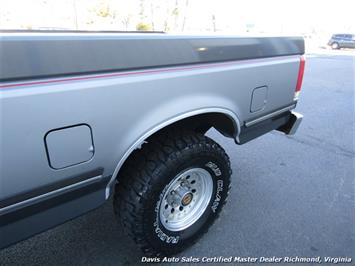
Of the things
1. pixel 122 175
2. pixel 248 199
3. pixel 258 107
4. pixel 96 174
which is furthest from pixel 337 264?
pixel 96 174

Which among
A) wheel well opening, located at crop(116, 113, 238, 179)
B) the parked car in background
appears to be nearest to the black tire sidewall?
wheel well opening, located at crop(116, 113, 238, 179)

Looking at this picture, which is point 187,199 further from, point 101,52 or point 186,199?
point 101,52

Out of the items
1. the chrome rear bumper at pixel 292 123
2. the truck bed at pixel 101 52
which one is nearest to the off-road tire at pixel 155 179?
the truck bed at pixel 101 52

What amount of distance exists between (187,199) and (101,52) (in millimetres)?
1308

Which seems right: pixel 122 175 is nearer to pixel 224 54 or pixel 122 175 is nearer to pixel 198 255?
pixel 198 255

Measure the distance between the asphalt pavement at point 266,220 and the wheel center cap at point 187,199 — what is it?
14.2 inches

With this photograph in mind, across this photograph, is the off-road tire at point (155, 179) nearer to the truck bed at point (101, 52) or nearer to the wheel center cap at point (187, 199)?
the wheel center cap at point (187, 199)

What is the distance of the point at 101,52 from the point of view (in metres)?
1.30

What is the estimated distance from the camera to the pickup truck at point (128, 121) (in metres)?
1.15

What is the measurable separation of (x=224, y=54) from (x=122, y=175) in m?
1.06

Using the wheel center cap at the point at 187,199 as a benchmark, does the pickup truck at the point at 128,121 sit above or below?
above

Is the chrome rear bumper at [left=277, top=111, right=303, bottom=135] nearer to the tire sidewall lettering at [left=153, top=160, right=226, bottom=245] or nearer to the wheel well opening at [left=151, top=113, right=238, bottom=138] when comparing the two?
the wheel well opening at [left=151, top=113, right=238, bottom=138]

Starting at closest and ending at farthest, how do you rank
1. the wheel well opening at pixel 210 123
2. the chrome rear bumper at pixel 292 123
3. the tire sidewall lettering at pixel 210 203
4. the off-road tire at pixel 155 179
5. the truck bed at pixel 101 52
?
1. the truck bed at pixel 101 52
2. the off-road tire at pixel 155 179
3. the tire sidewall lettering at pixel 210 203
4. the wheel well opening at pixel 210 123
5. the chrome rear bumper at pixel 292 123

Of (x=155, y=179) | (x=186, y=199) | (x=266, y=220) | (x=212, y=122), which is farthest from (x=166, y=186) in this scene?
(x=266, y=220)
